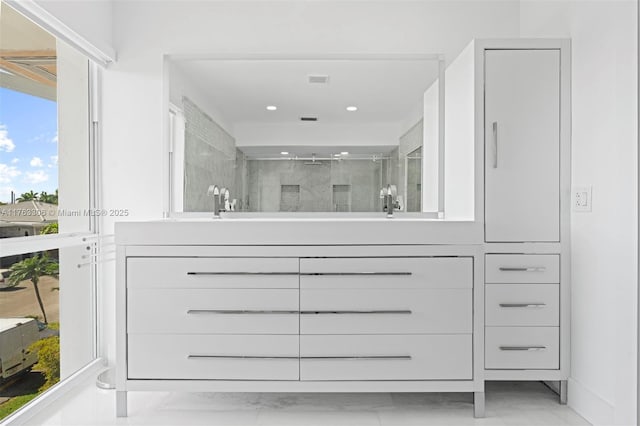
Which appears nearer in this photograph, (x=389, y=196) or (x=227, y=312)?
(x=227, y=312)

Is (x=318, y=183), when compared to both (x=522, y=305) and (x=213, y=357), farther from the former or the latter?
(x=522, y=305)

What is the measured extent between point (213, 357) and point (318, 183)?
3.97 ft

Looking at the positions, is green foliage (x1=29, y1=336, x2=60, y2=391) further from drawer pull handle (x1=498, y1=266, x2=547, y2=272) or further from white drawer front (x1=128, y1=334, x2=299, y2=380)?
drawer pull handle (x1=498, y1=266, x2=547, y2=272)

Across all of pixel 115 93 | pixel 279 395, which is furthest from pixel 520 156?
pixel 115 93

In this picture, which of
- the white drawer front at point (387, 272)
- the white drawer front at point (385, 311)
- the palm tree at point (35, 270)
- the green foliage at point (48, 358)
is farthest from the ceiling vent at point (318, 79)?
the green foliage at point (48, 358)

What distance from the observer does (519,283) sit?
2.50 meters

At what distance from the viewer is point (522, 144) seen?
2.51 meters

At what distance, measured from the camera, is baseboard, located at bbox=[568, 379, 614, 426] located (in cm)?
219

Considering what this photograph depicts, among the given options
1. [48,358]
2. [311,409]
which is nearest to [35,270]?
[48,358]

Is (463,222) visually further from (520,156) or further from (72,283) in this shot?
(72,283)

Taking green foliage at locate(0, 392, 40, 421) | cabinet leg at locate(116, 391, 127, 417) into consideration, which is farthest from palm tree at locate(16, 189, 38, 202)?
cabinet leg at locate(116, 391, 127, 417)

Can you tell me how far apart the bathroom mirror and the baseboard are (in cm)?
120

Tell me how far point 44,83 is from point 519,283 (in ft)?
8.47

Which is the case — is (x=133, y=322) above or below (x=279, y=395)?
above
